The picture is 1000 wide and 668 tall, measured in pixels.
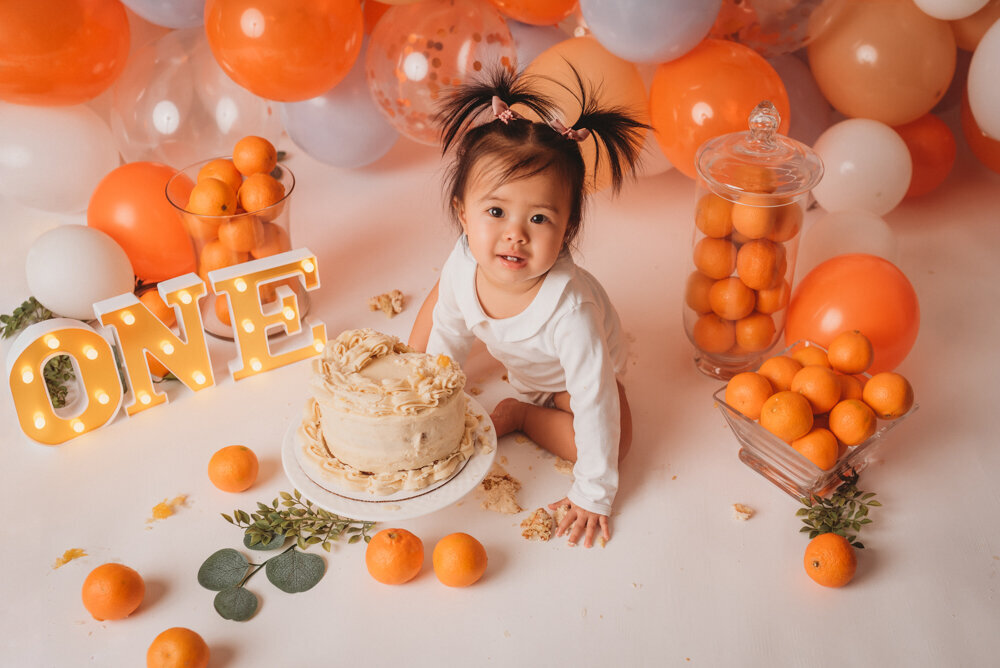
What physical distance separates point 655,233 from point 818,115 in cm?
62

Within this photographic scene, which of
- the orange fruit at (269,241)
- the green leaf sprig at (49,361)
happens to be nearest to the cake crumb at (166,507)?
the green leaf sprig at (49,361)

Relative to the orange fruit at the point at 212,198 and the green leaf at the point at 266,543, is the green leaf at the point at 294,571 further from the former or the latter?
the orange fruit at the point at 212,198

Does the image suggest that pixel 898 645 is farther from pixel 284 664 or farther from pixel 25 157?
pixel 25 157

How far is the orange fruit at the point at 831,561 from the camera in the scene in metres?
1.66

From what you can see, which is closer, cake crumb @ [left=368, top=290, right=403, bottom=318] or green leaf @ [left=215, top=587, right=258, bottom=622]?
green leaf @ [left=215, top=587, right=258, bottom=622]

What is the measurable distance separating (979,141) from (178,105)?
252cm

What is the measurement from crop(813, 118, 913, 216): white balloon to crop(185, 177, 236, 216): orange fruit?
1618 mm

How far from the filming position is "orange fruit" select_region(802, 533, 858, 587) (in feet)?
5.46

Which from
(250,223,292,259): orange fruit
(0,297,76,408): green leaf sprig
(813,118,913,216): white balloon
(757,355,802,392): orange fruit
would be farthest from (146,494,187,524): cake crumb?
(813,118,913,216): white balloon

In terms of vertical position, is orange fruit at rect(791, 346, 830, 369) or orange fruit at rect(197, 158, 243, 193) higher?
orange fruit at rect(197, 158, 243, 193)

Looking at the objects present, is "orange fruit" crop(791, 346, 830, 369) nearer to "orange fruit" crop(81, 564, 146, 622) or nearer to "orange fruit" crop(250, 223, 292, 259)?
"orange fruit" crop(250, 223, 292, 259)

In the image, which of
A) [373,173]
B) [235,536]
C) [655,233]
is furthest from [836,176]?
[235,536]

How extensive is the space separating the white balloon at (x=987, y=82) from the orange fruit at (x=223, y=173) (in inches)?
80.5

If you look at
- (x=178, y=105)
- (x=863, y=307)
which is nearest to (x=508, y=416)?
(x=863, y=307)
